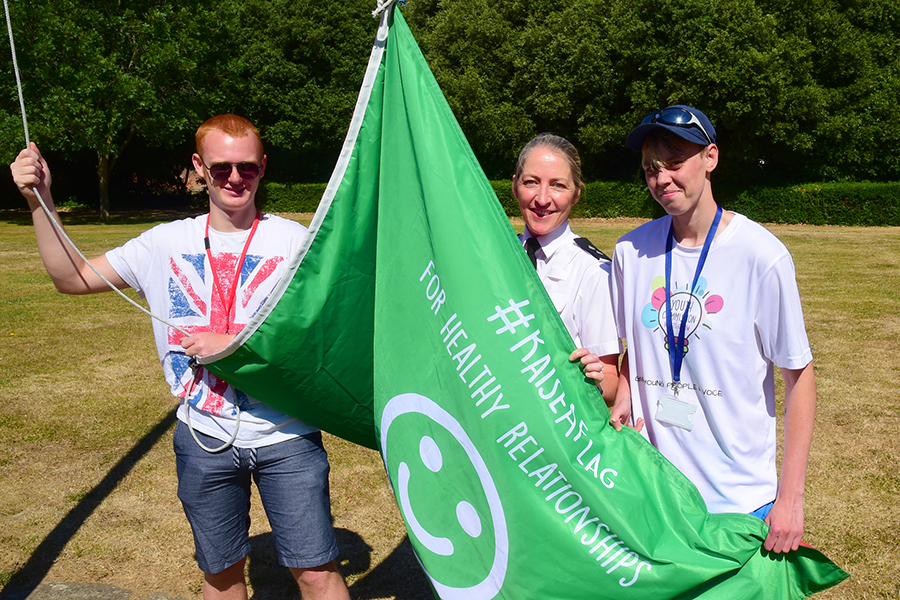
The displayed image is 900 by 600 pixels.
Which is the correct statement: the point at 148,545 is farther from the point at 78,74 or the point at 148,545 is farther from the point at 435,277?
the point at 78,74

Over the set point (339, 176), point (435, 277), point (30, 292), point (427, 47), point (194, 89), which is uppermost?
point (427, 47)

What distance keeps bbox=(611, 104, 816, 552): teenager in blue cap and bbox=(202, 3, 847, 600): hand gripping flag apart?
0.46 ft

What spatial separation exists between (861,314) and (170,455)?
Result: 9.68 meters

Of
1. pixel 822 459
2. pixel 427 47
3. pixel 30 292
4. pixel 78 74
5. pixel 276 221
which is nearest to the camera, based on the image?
pixel 276 221

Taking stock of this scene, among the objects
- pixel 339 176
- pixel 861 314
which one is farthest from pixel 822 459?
pixel 861 314

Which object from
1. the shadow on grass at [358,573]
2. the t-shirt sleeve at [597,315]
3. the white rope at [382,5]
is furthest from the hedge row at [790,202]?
the white rope at [382,5]

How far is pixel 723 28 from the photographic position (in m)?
27.0

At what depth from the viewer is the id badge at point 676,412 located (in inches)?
92.6

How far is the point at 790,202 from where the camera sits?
26484mm

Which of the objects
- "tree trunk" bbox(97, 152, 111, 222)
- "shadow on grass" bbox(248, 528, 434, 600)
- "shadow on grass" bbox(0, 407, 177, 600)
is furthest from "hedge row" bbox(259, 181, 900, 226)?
"shadow on grass" bbox(248, 528, 434, 600)

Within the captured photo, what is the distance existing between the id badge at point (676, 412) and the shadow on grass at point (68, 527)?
358 centimetres

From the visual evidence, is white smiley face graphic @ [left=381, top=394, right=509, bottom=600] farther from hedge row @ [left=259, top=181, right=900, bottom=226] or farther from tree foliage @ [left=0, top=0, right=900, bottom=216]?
tree foliage @ [left=0, top=0, right=900, bottom=216]

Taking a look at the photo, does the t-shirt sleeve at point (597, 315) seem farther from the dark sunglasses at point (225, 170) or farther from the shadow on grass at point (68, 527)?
the shadow on grass at point (68, 527)

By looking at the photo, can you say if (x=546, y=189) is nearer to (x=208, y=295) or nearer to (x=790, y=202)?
(x=208, y=295)
